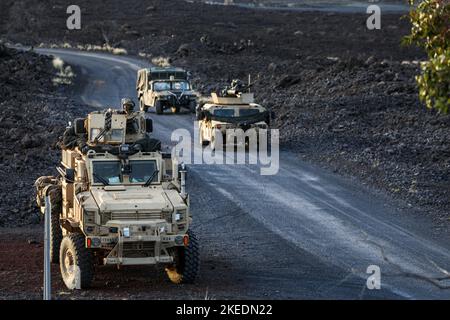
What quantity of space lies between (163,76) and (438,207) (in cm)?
2085

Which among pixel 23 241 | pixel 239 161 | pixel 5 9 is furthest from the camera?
pixel 5 9

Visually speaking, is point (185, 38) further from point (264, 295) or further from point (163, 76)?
point (264, 295)

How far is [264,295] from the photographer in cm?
1777

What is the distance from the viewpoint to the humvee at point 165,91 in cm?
4325

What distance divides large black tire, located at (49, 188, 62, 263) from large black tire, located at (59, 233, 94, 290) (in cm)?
218

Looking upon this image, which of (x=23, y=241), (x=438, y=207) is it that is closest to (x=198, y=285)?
(x=23, y=241)

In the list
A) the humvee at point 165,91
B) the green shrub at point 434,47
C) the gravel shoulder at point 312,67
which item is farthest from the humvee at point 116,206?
the humvee at point 165,91

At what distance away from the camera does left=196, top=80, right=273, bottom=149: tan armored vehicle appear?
34438 mm

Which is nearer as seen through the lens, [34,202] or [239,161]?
[34,202]

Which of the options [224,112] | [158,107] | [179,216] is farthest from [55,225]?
[158,107]

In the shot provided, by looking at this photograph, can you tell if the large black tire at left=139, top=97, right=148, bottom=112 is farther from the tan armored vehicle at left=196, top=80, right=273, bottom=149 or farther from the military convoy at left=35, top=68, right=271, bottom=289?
the military convoy at left=35, top=68, right=271, bottom=289

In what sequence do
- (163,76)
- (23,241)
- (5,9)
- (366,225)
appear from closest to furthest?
(23,241), (366,225), (163,76), (5,9)

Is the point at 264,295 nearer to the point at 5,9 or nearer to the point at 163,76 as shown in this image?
the point at 163,76

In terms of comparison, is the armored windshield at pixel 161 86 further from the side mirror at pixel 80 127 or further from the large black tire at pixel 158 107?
the side mirror at pixel 80 127
